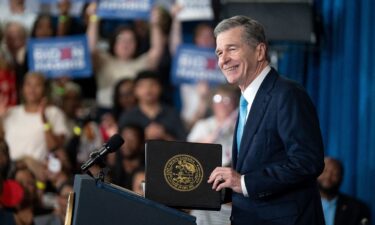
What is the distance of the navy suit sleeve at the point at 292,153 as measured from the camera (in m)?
3.11

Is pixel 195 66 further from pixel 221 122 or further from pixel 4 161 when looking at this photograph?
pixel 4 161

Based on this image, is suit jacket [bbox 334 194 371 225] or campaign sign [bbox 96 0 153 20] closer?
suit jacket [bbox 334 194 371 225]

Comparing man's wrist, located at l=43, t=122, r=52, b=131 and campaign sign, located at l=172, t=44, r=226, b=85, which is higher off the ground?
campaign sign, located at l=172, t=44, r=226, b=85

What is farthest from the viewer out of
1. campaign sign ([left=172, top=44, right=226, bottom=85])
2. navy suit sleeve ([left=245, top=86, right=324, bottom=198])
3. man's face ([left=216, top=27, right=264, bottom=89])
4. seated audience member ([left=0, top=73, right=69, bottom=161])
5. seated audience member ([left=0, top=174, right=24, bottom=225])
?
campaign sign ([left=172, top=44, right=226, bottom=85])

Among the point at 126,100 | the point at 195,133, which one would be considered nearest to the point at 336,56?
the point at 195,133

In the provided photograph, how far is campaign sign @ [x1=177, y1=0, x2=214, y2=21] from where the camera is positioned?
7.65 m

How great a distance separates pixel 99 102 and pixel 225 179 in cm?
459

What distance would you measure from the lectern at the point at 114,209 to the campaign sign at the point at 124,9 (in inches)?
187

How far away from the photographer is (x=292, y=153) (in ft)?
10.3

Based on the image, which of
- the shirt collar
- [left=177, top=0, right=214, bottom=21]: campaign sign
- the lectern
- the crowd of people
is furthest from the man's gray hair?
[left=177, top=0, right=214, bottom=21]: campaign sign

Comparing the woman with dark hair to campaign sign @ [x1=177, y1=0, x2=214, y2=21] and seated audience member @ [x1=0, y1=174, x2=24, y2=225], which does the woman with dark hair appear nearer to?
campaign sign @ [x1=177, y1=0, x2=214, y2=21]

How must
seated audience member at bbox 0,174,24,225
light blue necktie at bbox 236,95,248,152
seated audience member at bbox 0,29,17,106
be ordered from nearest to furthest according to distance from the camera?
light blue necktie at bbox 236,95,248,152 → seated audience member at bbox 0,174,24,225 → seated audience member at bbox 0,29,17,106

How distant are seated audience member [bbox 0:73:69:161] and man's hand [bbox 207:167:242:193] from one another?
4.17 meters

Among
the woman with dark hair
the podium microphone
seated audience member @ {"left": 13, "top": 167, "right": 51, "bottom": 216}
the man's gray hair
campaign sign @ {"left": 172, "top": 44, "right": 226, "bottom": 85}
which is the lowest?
seated audience member @ {"left": 13, "top": 167, "right": 51, "bottom": 216}
